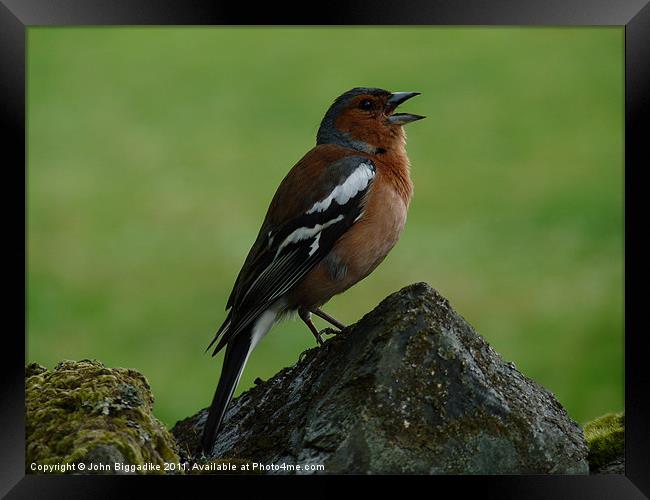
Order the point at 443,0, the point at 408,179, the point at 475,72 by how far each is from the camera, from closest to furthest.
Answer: the point at 443,0 < the point at 408,179 < the point at 475,72

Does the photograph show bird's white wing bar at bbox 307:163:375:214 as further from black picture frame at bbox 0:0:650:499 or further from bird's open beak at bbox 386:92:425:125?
black picture frame at bbox 0:0:650:499

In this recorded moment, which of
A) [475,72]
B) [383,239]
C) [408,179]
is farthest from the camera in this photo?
[475,72]

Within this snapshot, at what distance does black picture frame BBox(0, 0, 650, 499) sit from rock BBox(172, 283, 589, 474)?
12 centimetres

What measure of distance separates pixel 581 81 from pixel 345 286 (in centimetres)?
197

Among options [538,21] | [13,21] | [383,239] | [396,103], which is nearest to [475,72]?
[396,103]

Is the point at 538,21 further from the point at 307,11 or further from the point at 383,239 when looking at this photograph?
the point at 383,239

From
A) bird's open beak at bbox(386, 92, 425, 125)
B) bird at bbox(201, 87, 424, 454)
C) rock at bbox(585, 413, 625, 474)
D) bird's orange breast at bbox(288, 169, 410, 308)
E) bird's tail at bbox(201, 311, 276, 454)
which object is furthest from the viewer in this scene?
bird's open beak at bbox(386, 92, 425, 125)

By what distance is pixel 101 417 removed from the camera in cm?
470

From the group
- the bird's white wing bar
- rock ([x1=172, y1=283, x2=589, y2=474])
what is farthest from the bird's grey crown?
rock ([x1=172, y1=283, x2=589, y2=474])

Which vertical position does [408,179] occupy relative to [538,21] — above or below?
above

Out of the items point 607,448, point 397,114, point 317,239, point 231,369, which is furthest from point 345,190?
point 607,448

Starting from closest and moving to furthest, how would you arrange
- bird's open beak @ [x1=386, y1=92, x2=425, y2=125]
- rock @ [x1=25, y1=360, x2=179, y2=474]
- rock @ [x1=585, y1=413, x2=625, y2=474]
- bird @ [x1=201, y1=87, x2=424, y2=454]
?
1. rock @ [x1=25, y1=360, x2=179, y2=474]
2. rock @ [x1=585, y1=413, x2=625, y2=474]
3. bird @ [x1=201, y1=87, x2=424, y2=454]
4. bird's open beak @ [x1=386, y1=92, x2=425, y2=125]

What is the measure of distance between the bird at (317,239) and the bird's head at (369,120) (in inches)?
7.6

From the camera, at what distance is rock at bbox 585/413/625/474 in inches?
196
